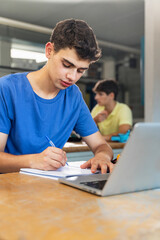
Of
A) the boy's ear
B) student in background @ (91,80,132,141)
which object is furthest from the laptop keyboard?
student in background @ (91,80,132,141)

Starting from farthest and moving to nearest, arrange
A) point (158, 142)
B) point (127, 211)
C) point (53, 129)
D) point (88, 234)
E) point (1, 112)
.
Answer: point (53, 129) → point (1, 112) → point (158, 142) → point (127, 211) → point (88, 234)

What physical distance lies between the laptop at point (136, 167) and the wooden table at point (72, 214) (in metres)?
0.02

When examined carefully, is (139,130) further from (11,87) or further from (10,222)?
(11,87)

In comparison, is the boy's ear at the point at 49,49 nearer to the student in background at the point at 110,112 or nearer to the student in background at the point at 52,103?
the student in background at the point at 52,103

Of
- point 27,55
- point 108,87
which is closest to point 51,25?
point 27,55

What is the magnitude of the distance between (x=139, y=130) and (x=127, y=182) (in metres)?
0.16

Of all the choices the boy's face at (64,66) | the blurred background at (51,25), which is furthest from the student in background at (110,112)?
the boy's face at (64,66)

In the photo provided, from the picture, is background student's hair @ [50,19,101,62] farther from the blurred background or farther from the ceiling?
the ceiling

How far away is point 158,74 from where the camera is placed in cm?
255

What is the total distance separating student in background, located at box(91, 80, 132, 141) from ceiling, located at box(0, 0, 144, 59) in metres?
1.38

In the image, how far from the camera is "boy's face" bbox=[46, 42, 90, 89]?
49.4 inches

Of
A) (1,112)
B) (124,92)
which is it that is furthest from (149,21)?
(124,92)

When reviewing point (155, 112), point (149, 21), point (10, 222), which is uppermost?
point (149, 21)

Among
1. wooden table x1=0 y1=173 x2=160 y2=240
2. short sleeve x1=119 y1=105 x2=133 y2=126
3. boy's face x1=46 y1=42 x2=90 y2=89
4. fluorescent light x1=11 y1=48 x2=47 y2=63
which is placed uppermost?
boy's face x1=46 y1=42 x2=90 y2=89
